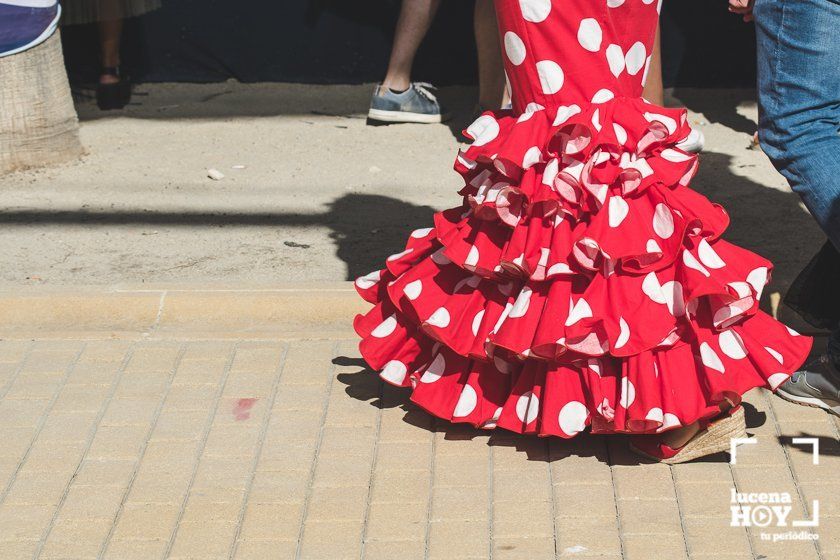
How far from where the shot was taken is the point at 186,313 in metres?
4.40

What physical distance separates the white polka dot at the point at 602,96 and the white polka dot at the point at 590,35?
0.12 meters

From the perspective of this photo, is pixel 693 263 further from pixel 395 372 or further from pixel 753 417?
pixel 395 372

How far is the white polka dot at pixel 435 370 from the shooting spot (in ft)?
11.7

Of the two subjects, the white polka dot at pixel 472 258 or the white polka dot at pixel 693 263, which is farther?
the white polka dot at pixel 472 258

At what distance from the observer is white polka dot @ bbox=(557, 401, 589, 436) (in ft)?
Result: 11.0

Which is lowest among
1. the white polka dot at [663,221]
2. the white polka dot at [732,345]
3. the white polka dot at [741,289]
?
the white polka dot at [732,345]

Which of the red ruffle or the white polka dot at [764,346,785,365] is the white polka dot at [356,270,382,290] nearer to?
the red ruffle

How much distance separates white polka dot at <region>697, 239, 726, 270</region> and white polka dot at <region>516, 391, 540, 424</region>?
61 cm

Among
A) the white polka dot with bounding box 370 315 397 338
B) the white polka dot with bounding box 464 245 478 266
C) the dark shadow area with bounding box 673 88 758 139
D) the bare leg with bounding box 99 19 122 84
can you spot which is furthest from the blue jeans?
the bare leg with bounding box 99 19 122 84

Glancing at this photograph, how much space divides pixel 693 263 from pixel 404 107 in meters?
3.86

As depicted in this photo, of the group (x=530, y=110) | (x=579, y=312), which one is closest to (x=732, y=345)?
(x=579, y=312)

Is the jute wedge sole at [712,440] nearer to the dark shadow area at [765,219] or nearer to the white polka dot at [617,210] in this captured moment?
the white polka dot at [617,210]

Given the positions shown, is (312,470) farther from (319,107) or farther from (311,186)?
(319,107)

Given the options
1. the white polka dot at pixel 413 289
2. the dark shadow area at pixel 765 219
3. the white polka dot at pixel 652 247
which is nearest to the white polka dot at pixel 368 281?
the white polka dot at pixel 413 289
